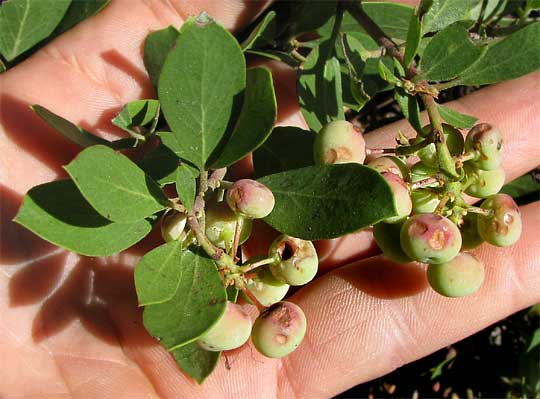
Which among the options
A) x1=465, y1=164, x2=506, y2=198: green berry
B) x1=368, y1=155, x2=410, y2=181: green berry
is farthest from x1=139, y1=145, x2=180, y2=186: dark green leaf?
x1=465, y1=164, x2=506, y2=198: green berry

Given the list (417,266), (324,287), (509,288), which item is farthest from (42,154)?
(509,288)

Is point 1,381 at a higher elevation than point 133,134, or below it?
below

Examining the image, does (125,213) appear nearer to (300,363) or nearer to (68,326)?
(68,326)

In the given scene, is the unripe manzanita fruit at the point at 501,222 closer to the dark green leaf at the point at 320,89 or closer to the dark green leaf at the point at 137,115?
the dark green leaf at the point at 320,89

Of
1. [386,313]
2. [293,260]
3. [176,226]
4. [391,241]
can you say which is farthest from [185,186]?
[386,313]

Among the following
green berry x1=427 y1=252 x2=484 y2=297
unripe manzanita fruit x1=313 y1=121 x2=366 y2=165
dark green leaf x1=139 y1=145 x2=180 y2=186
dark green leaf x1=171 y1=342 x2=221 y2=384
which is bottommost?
green berry x1=427 y1=252 x2=484 y2=297

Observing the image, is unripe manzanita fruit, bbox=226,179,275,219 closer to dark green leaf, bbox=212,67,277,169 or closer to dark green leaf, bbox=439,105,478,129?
dark green leaf, bbox=212,67,277,169
